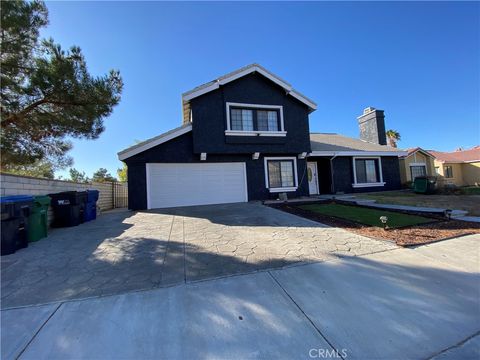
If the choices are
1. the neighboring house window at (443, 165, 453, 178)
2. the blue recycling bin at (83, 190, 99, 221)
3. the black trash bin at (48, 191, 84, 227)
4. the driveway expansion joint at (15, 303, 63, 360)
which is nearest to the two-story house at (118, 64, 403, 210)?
the blue recycling bin at (83, 190, 99, 221)

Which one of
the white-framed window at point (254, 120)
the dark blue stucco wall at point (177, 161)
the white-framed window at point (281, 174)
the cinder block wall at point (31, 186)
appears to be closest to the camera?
the cinder block wall at point (31, 186)

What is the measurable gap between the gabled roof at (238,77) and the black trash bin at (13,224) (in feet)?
26.6

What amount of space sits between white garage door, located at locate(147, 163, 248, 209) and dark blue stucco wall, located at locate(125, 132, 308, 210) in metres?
0.28

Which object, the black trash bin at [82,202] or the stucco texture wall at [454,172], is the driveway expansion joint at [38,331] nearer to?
the black trash bin at [82,202]

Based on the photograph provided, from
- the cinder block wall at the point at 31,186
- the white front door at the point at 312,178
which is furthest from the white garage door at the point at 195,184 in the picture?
the white front door at the point at 312,178

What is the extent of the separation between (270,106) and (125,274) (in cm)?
1157

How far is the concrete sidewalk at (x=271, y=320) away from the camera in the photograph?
7.07 ft

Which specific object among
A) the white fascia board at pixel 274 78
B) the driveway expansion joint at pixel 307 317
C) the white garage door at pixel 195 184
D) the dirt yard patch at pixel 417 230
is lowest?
the driveway expansion joint at pixel 307 317

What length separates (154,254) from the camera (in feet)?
14.9

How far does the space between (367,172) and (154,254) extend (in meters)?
15.8

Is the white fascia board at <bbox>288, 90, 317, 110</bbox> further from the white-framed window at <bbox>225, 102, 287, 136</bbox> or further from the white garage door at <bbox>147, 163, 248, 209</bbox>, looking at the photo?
the white garage door at <bbox>147, 163, 248, 209</bbox>

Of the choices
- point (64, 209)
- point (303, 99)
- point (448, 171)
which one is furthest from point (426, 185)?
point (64, 209)

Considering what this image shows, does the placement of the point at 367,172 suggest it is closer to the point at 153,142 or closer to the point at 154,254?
the point at 153,142

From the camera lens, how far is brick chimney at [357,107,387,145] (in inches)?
725
